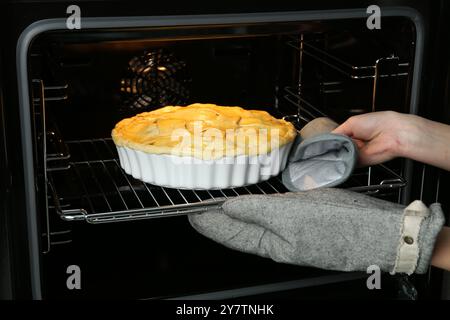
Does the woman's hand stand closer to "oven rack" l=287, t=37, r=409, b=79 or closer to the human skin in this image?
the human skin

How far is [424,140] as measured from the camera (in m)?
1.20

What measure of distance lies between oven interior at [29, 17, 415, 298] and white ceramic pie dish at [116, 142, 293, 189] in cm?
4

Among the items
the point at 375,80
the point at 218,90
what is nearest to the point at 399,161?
the point at 375,80

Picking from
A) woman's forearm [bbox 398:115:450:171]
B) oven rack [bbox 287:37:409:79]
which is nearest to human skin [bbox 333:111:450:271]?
woman's forearm [bbox 398:115:450:171]

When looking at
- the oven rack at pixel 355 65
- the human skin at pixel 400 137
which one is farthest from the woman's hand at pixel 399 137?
the oven rack at pixel 355 65

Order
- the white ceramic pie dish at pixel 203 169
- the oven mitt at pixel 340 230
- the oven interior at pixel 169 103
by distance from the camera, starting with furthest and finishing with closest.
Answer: the oven interior at pixel 169 103 → the white ceramic pie dish at pixel 203 169 → the oven mitt at pixel 340 230

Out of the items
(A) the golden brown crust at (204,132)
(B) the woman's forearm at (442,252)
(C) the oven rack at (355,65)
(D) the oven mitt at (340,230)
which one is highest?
(C) the oven rack at (355,65)

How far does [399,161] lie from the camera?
1.36m

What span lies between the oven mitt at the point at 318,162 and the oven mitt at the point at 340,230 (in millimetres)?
76

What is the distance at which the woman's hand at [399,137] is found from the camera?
121 cm

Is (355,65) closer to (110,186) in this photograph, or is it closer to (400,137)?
(400,137)

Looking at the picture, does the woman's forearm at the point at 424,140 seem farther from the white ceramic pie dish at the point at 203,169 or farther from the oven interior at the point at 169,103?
the white ceramic pie dish at the point at 203,169

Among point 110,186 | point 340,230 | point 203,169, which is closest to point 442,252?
point 340,230
